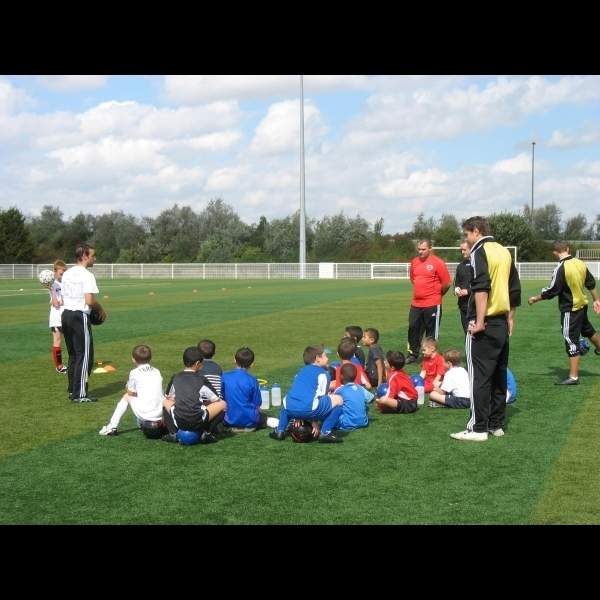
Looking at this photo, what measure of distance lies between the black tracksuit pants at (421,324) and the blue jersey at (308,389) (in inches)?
238

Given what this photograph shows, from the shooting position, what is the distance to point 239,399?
27.5ft

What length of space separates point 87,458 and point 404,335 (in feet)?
38.3

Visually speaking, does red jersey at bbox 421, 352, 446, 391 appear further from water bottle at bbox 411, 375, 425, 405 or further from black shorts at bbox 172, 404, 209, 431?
black shorts at bbox 172, 404, 209, 431

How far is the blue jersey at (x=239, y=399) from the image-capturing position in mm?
8375

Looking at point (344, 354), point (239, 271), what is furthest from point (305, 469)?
point (239, 271)

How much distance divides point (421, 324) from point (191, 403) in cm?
691

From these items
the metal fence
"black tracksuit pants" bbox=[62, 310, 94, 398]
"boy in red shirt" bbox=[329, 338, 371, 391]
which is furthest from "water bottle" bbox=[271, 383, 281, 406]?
the metal fence

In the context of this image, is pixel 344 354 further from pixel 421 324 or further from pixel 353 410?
pixel 421 324

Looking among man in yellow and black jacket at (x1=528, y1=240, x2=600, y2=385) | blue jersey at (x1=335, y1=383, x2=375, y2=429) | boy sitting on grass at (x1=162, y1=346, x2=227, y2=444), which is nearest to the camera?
boy sitting on grass at (x1=162, y1=346, x2=227, y2=444)

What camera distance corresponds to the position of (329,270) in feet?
218

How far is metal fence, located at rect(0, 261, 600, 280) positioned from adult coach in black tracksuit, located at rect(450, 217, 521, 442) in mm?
55596

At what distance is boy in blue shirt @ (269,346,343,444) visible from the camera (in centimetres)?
784

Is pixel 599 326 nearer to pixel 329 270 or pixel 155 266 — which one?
pixel 329 270

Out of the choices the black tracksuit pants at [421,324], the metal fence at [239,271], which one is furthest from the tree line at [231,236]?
the black tracksuit pants at [421,324]
